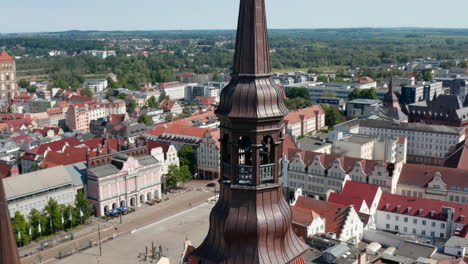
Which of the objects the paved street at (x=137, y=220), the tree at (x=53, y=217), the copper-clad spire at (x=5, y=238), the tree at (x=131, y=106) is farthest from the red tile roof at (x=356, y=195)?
the tree at (x=131, y=106)

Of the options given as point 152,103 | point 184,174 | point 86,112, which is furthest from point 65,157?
point 152,103

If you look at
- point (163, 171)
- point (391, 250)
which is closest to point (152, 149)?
point (163, 171)

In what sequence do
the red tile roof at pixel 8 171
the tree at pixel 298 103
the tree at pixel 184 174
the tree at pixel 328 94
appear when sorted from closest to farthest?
1. the red tile roof at pixel 8 171
2. the tree at pixel 184 174
3. the tree at pixel 298 103
4. the tree at pixel 328 94

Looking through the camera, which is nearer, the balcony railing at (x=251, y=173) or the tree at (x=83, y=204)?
the balcony railing at (x=251, y=173)

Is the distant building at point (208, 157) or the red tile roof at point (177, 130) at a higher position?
the red tile roof at point (177, 130)

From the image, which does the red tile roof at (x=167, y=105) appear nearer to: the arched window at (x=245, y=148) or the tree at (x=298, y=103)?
the tree at (x=298, y=103)

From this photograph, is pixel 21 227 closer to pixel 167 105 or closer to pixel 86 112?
pixel 86 112

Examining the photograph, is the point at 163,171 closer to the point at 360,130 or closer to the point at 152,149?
the point at 152,149
